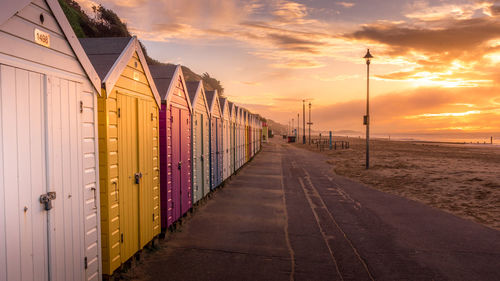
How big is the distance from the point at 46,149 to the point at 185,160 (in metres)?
5.13

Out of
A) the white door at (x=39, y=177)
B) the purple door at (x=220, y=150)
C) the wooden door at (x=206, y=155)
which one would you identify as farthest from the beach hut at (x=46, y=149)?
the purple door at (x=220, y=150)

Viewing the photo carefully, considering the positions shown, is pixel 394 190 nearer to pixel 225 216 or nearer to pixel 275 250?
pixel 225 216

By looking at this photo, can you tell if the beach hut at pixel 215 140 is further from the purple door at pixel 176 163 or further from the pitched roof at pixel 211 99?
the purple door at pixel 176 163

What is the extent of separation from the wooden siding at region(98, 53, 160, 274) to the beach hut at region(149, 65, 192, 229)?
28 centimetres

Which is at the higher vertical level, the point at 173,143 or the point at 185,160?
the point at 173,143

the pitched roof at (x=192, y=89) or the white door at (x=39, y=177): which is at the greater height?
the pitched roof at (x=192, y=89)

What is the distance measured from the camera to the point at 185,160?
27.8 feet

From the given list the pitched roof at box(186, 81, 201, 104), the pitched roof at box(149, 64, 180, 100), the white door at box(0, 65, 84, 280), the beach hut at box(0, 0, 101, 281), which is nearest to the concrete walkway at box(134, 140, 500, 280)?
the beach hut at box(0, 0, 101, 281)

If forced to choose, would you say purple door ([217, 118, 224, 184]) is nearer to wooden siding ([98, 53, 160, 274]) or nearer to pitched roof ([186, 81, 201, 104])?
pitched roof ([186, 81, 201, 104])

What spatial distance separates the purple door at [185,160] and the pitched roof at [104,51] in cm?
287

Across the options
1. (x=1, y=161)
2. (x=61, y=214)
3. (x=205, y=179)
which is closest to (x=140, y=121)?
(x=61, y=214)

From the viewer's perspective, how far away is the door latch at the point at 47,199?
130 inches

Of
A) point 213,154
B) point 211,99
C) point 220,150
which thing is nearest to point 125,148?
point 213,154

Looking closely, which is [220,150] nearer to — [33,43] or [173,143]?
[173,143]
